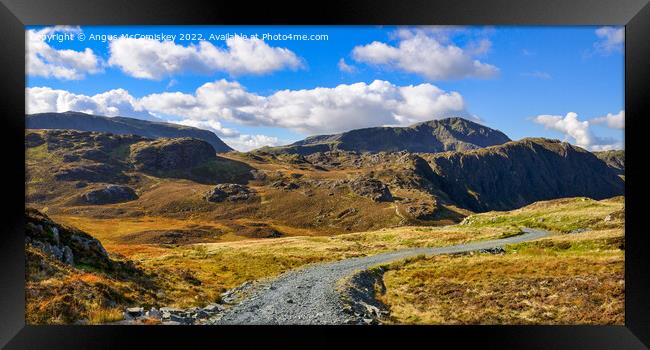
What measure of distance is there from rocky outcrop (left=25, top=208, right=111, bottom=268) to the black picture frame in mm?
3640

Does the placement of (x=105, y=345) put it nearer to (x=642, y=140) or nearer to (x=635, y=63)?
(x=642, y=140)

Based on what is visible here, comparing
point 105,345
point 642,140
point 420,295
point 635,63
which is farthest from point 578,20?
point 105,345

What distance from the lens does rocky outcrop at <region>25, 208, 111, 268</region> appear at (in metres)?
16.3

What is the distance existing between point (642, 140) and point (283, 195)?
188 meters

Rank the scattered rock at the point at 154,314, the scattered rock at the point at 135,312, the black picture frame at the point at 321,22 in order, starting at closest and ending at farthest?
the black picture frame at the point at 321,22 < the scattered rock at the point at 135,312 < the scattered rock at the point at 154,314

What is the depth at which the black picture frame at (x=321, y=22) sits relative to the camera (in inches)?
488

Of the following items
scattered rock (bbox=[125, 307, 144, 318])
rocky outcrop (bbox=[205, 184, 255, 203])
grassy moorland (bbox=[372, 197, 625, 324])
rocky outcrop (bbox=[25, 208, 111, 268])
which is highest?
rocky outcrop (bbox=[25, 208, 111, 268])

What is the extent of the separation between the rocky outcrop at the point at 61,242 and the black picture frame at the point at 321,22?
364 centimetres

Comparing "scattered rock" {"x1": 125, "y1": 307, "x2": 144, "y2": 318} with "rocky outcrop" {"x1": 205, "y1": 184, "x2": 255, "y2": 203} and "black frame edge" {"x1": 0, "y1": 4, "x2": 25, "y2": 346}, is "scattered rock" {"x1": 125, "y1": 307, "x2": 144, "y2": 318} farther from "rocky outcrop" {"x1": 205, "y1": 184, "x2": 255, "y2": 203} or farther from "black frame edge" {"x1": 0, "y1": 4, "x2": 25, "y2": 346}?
"rocky outcrop" {"x1": 205, "y1": 184, "x2": 255, "y2": 203}

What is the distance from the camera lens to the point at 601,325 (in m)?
14.1

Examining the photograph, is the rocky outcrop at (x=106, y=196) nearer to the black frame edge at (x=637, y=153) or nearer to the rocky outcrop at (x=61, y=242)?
the rocky outcrop at (x=61, y=242)

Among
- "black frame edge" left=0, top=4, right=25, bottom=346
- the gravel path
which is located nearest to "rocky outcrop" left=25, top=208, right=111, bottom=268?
"black frame edge" left=0, top=4, right=25, bottom=346

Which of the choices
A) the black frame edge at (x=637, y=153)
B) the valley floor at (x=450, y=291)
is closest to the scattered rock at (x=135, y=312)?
the valley floor at (x=450, y=291)

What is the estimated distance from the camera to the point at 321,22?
12633mm
